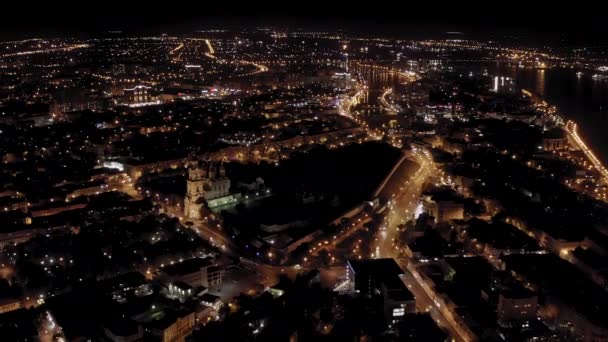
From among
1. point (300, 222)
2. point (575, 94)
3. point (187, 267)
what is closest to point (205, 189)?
point (300, 222)

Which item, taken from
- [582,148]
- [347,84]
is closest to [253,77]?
[347,84]

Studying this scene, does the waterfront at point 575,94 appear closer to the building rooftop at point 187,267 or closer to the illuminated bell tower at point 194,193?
the illuminated bell tower at point 194,193

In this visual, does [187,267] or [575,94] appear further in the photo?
[575,94]

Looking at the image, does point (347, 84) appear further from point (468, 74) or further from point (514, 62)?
point (514, 62)

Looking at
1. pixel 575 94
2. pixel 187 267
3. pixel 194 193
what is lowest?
pixel 575 94

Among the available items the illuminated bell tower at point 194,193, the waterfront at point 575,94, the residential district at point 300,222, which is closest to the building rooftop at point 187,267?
the residential district at point 300,222

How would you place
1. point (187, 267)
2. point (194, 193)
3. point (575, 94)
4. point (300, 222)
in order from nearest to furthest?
1. point (187, 267)
2. point (300, 222)
3. point (194, 193)
4. point (575, 94)

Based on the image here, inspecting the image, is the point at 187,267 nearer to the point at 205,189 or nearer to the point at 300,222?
the point at 300,222

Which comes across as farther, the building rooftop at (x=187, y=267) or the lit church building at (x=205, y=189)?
the lit church building at (x=205, y=189)
